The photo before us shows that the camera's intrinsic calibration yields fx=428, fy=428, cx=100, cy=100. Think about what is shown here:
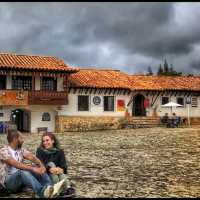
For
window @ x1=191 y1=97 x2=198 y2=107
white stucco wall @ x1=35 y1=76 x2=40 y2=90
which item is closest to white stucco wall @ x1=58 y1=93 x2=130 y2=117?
white stucco wall @ x1=35 y1=76 x2=40 y2=90

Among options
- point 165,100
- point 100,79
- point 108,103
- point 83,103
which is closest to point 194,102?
point 165,100

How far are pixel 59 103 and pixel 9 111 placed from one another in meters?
3.61

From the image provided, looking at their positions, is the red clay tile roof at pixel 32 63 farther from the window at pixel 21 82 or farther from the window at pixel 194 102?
the window at pixel 194 102

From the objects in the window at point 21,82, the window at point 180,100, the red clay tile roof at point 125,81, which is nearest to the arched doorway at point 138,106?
the red clay tile roof at point 125,81

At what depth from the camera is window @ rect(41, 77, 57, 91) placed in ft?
103

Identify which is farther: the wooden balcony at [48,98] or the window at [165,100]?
the window at [165,100]

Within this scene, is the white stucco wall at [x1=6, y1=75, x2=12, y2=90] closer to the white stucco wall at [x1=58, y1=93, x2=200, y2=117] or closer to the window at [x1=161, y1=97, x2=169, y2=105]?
the white stucco wall at [x1=58, y1=93, x2=200, y2=117]

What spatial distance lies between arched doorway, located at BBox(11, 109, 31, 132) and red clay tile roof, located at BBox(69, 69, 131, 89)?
4119mm

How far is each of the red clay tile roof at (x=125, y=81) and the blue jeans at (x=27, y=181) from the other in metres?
25.0

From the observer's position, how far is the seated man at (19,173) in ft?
23.9

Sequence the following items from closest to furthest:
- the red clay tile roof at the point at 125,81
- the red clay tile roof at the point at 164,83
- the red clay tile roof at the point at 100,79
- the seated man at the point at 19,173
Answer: the seated man at the point at 19,173, the red clay tile roof at the point at 100,79, the red clay tile roof at the point at 125,81, the red clay tile roof at the point at 164,83

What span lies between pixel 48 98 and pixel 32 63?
3.24 metres

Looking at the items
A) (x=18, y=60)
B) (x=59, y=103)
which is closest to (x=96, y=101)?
(x=59, y=103)

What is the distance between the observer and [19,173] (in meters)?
7.49
